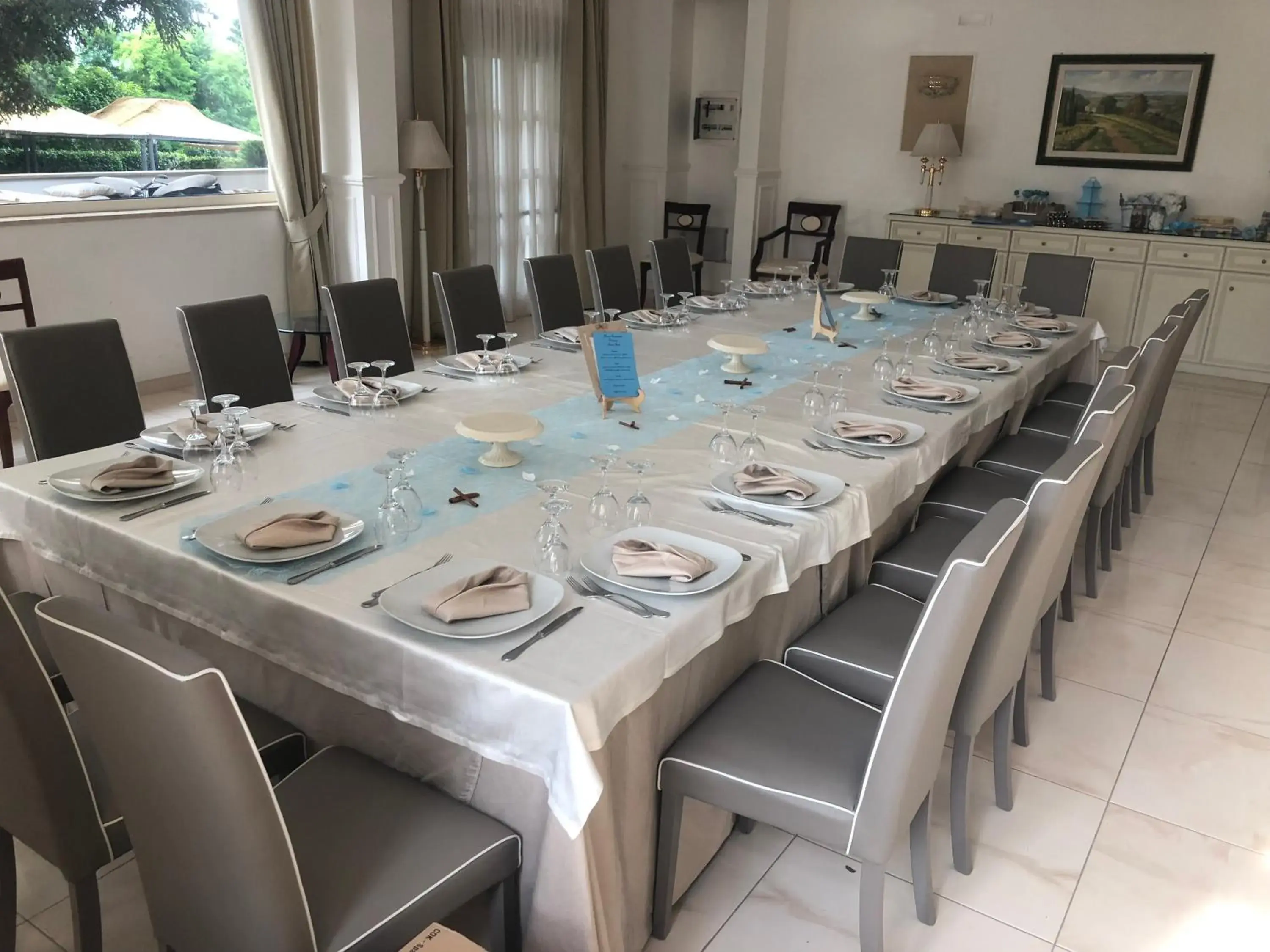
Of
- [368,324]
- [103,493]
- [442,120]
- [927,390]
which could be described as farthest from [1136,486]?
[442,120]

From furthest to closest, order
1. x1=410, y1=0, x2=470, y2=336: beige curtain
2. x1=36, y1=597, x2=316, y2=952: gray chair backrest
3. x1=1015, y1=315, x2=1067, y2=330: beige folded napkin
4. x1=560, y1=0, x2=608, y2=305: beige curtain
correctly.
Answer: x1=560, y1=0, x2=608, y2=305: beige curtain < x1=410, y1=0, x2=470, y2=336: beige curtain < x1=1015, y1=315, x2=1067, y2=330: beige folded napkin < x1=36, y1=597, x2=316, y2=952: gray chair backrest

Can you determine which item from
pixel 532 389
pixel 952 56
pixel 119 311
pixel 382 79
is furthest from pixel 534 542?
pixel 952 56

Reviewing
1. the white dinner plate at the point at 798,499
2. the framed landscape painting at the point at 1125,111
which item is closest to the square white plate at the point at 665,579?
the white dinner plate at the point at 798,499

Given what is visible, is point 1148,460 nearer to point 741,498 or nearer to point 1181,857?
point 1181,857

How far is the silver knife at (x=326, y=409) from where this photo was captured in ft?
8.78

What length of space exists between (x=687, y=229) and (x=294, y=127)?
3.51 metres

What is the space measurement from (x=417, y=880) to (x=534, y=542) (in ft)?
2.15

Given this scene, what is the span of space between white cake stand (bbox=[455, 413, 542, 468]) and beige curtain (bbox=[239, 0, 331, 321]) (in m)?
3.66

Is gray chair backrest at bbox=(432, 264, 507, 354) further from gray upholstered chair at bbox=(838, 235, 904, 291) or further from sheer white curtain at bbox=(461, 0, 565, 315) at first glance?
sheer white curtain at bbox=(461, 0, 565, 315)

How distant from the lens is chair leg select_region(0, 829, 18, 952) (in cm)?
175

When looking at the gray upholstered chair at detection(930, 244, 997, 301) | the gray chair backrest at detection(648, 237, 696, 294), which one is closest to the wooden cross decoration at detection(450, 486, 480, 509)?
the gray chair backrest at detection(648, 237, 696, 294)

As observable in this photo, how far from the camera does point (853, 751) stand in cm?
181

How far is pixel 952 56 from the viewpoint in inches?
288

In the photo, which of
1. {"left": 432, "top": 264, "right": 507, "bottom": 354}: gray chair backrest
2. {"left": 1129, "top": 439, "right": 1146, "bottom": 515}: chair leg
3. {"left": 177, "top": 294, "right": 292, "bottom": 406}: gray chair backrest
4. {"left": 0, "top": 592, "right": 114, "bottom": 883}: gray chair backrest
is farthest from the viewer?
{"left": 1129, "top": 439, "right": 1146, "bottom": 515}: chair leg
